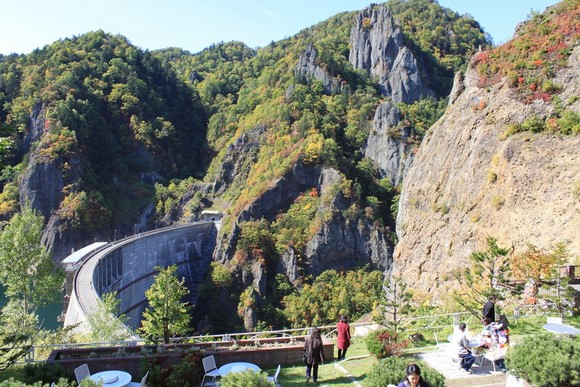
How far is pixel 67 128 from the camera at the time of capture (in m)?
72.8

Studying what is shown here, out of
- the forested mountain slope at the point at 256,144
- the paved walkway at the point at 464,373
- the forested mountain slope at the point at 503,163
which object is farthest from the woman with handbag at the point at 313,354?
the forested mountain slope at the point at 256,144

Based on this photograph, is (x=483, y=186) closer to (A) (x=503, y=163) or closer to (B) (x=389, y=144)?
(A) (x=503, y=163)

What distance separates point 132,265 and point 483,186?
3134 cm

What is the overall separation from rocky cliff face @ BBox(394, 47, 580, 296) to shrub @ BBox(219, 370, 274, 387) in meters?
14.7

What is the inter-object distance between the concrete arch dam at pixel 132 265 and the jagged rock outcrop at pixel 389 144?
2470 centimetres

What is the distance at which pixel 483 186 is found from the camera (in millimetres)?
23859

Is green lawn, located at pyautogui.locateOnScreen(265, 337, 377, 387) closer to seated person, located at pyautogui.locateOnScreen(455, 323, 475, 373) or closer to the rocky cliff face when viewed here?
seated person, located at pyautogui.locateOnScreen(455, 323, 475, 373)

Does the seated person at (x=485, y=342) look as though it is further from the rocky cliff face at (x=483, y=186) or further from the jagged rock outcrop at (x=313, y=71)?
the jagged rock outcrop at (x=313, y=71)

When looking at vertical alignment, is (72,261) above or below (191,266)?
above

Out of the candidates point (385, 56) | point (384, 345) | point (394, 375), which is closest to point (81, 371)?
point (394, 375)

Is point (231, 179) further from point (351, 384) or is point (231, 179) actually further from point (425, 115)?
point (351, 384)

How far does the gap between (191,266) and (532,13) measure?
4339cm

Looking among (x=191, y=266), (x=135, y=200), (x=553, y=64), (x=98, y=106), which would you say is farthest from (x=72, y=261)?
(x=98, y=106)

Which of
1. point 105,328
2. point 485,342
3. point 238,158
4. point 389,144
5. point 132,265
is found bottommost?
point 132,265
